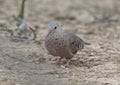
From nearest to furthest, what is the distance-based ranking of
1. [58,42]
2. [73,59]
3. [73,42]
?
1. [58,42]
2. [73,42]
3. [73,59]

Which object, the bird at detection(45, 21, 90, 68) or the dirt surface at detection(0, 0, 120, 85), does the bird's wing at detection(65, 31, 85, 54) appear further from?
the dirt surface at detection(0, 0, 120, 85)

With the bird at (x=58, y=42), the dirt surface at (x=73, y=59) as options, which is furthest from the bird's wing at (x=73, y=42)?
the dirt surface at (x=73, y=59)

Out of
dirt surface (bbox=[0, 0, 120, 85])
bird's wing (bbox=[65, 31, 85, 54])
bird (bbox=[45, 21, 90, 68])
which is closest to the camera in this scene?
dirt surface (bbox=[0, 0, 120, 85])

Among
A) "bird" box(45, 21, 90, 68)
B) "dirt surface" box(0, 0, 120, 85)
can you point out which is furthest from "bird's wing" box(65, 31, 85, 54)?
"dirt surface" box(0, 0, 120, 85)

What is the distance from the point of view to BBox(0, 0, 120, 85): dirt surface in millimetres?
5164

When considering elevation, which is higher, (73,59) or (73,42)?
(73,42)

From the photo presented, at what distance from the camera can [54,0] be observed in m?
11.6

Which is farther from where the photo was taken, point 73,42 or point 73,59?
point 73,59

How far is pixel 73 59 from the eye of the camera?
20.1 ft

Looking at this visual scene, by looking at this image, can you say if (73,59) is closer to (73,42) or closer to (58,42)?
(73,42)

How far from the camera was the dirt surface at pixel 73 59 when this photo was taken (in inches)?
203

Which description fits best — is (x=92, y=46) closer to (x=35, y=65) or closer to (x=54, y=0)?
(x=35, y=65)

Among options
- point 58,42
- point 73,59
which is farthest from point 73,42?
point 73,59

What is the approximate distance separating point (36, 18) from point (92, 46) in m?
3.24
